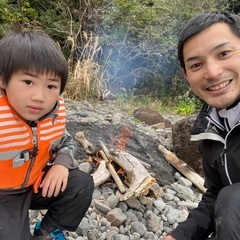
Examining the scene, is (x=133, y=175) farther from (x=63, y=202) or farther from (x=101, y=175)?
(x=63, y=202)

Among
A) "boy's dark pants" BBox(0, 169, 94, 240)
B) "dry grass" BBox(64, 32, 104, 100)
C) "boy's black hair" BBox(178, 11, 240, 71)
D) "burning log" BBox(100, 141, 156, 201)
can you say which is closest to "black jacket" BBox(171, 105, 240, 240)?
"boy's black hair" BBox(178, 11, 240, 71)

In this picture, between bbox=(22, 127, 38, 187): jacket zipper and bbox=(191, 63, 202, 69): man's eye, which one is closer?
bbox=(191, 63, 202, 69): man's eye

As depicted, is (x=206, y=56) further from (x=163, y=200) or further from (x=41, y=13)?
(x=41, y=13)

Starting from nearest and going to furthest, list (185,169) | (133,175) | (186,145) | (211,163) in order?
(211,163), (133,175), (185,169), (186,145)

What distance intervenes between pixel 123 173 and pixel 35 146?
4.38ft

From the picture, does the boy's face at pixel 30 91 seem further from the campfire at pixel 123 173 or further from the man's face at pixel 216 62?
the campfire at pixel 123 173

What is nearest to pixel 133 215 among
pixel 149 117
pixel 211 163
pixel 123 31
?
pixel 211 163

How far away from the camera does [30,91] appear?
5.88ft

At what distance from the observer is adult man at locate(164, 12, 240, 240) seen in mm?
1550

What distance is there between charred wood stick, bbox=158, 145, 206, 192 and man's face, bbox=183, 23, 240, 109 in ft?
6.36

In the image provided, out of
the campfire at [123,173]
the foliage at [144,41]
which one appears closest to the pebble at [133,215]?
the campfire at [123,173]

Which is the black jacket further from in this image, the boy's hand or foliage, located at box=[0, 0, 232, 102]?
foliage, located at box=[0, 0, 232, 102]

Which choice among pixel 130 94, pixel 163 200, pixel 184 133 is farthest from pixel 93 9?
pixel 163 200

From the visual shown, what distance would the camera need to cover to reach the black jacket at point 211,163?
1729mm
